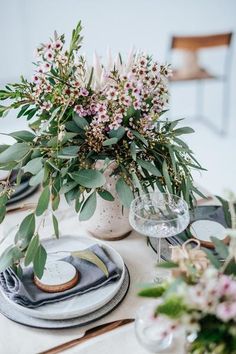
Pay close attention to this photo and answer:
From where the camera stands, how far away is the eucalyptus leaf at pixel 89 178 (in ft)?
2.98

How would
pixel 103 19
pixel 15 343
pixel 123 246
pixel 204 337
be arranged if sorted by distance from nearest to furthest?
pixel 204 337 < pixel 15 343 < pixel 123 246 < pixel 103 19

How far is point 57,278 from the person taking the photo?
0.91 metres

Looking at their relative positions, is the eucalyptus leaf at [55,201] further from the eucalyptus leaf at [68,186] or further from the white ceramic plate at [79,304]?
the white ceramic plate at [79,304]

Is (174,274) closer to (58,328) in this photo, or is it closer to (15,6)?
(58,328)

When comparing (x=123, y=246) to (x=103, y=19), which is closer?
(x=123, y=246)

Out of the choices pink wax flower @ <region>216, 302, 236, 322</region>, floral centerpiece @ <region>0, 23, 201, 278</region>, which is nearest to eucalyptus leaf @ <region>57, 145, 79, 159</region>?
floral centerpiece @ <region>0, 23, 201, 278</region>

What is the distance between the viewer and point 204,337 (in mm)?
551

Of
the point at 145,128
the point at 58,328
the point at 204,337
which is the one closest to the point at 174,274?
the point at 204,337

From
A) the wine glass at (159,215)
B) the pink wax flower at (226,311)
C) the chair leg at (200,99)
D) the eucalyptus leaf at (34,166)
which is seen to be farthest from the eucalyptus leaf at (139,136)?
the chair leg at (200,99)

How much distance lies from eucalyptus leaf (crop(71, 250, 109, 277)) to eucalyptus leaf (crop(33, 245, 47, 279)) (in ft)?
0.37

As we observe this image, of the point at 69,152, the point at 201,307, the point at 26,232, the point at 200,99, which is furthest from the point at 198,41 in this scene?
the point at 201,307

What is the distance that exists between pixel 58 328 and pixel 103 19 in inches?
143

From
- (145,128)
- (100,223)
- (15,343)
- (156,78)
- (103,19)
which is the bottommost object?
(15,343)

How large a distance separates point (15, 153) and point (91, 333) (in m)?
0.43
